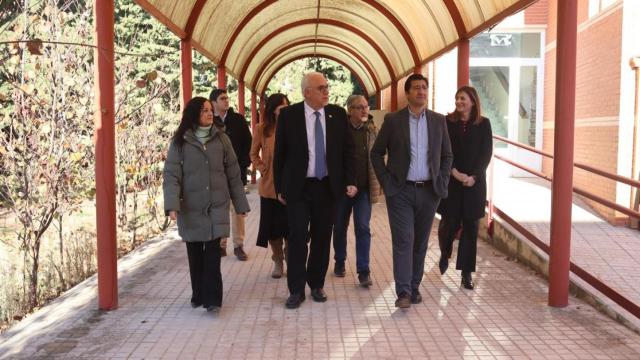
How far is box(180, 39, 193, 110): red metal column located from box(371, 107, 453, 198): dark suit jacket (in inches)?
136

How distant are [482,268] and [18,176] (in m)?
4.81

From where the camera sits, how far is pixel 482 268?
21.6 feet

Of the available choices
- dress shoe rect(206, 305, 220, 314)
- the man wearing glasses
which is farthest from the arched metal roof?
dress shoe rect(206, 305, 220, 314)

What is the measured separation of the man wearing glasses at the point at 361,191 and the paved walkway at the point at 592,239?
1.82 m

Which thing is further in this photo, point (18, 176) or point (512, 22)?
point (512, 22)

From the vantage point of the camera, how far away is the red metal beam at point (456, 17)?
7.70 metres

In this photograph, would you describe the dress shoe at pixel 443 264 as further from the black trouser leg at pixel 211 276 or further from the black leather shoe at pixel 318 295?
the black trouser leg at pixel 211 276

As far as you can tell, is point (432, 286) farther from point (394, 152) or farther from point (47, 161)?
point (47, 161)

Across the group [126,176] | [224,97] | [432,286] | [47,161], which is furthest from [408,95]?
[126,176]

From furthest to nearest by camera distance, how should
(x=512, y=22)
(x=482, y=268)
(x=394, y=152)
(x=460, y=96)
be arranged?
(x=512, y=22) → (x=482, y=268) → (x=460, y=96) → (x=394, y=152)

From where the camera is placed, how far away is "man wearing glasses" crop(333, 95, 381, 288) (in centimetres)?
589

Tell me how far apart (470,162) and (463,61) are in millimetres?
2868

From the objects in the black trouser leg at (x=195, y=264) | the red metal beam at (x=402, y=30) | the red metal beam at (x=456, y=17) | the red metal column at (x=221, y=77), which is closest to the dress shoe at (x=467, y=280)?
the black trouser leg at (x=195, y=264)

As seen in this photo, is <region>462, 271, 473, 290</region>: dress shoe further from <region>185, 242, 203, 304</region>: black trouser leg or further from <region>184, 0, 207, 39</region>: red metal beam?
<region>184, 0, 207, 39</region>: red metal beam
